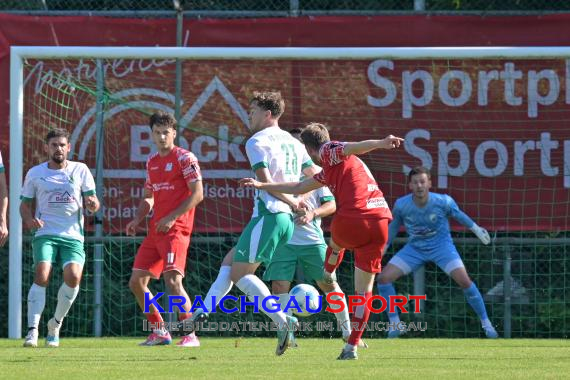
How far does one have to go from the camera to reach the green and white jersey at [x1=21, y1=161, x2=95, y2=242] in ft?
33.2

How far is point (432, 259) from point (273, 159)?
12.7ft

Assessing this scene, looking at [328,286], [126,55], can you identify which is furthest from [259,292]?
[126,55]

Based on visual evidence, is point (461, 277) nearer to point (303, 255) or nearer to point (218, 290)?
point (303, 255)

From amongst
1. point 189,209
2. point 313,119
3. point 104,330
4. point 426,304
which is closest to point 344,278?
point 426,304

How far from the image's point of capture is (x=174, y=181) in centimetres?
1006

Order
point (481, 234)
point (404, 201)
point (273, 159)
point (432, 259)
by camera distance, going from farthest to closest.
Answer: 1. point (404, 201)
2. point (432, 259)
3. point (481, 234)
4. point (273, 159)

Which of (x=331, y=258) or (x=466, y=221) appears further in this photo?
(x=466, y=221)

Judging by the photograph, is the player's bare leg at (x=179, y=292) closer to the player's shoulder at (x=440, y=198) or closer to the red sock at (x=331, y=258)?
the red sock at (x=331, y=258)

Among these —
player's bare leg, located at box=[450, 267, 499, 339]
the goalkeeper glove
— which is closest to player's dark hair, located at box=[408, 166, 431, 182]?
the goalkeeper glove

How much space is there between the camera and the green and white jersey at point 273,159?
845 centimetres

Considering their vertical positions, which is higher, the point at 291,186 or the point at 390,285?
the point at 291,186

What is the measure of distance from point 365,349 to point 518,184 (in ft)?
11.4

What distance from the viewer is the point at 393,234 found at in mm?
12133

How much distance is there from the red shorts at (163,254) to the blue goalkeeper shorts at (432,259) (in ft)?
9.32
